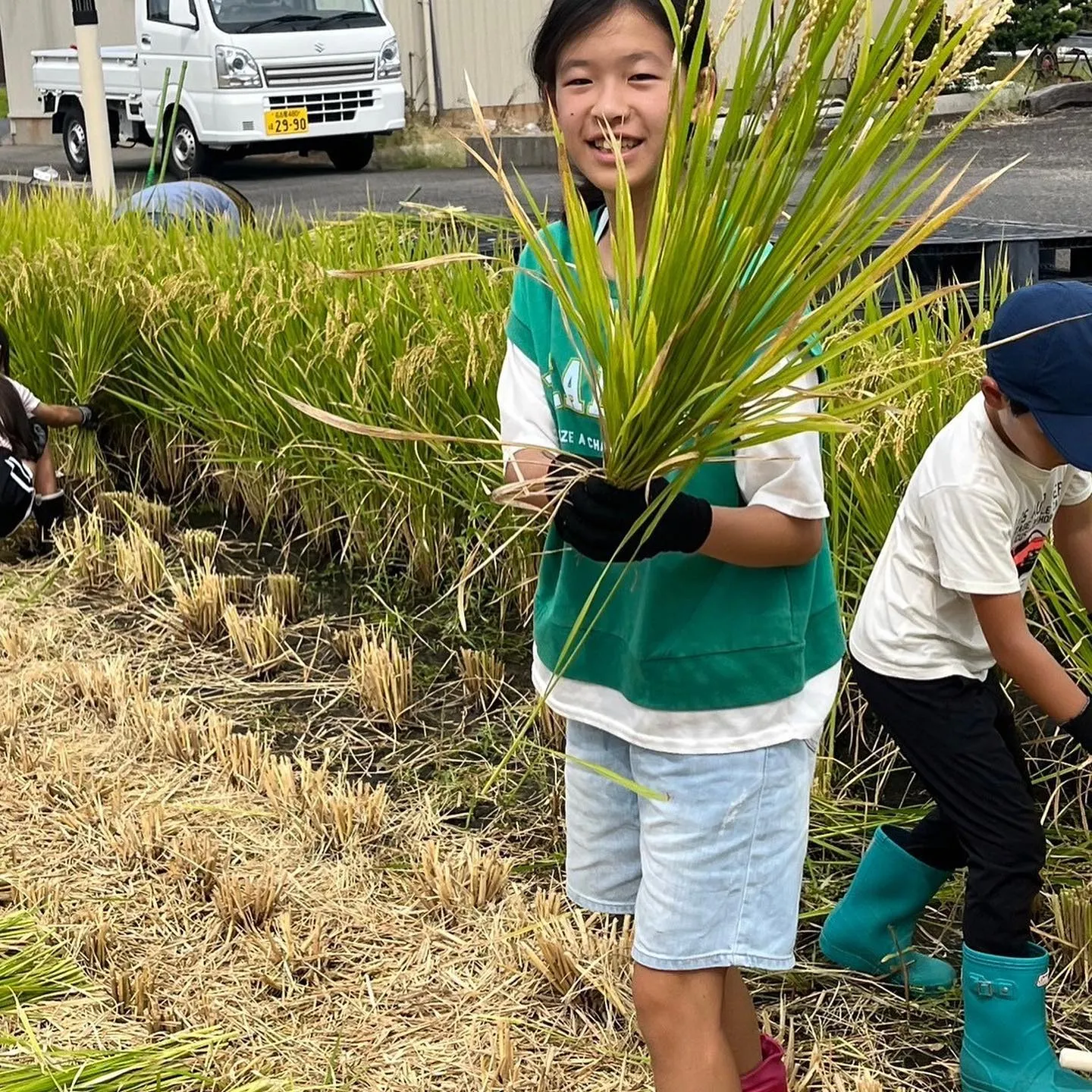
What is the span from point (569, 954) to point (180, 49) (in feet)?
40.0

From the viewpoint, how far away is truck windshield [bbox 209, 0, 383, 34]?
12805 millimetres

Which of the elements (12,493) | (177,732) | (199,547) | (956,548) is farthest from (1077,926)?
(12,493)

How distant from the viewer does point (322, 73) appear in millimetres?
12977

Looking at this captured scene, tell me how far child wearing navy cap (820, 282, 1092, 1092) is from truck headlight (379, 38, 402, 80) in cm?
1199

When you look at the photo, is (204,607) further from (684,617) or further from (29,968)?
(684,617)

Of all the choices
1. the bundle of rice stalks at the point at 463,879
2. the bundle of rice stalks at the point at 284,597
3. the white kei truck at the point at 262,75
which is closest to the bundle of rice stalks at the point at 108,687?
the bundle of rice stalks at the point at 284,597

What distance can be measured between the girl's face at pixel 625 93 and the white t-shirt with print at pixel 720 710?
270mm

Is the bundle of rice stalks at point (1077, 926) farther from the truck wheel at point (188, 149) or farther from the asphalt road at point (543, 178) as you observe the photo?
the truck wheel at point (188, 149)

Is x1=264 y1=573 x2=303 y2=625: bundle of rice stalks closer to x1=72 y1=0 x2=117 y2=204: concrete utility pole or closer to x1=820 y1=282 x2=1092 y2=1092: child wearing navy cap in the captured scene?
x1=820 y1=282 x2=1092 y2=1092: child wearing navy cap

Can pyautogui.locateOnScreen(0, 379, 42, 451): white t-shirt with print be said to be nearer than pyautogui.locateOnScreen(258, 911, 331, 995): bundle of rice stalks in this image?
No

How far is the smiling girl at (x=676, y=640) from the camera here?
1636 mm

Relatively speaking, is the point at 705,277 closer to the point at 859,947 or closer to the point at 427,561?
the point at 859,947

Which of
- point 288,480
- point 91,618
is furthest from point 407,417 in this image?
point 91,618

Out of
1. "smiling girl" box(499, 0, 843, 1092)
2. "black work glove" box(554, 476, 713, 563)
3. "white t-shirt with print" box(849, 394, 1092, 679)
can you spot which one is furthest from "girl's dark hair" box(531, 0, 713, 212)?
"white t-shirt with print" box(849, 394, 1092, 679)
